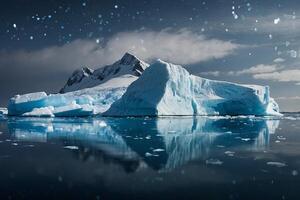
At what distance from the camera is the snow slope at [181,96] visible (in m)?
40.8

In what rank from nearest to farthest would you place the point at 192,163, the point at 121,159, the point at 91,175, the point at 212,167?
the point at 91,175
the point at 212,167
the point at 192,163
the point at 121,159

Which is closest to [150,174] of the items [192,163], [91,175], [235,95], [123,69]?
[91,175]

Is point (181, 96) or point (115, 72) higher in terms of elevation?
point (115, 72)

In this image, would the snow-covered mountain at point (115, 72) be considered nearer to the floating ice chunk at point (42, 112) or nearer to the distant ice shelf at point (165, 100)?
the distant ice shelf at point (165, 100)

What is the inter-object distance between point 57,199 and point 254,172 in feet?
14.3

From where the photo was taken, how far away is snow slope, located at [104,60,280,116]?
40.8m

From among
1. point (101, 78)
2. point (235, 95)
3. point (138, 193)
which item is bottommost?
point (138, 193)

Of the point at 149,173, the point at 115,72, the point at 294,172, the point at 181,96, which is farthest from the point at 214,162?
the point at 115,72

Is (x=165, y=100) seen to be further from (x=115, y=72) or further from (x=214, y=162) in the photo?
(x=115, y=72)

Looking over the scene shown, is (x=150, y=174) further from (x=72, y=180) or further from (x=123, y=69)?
(x=123, y=69)

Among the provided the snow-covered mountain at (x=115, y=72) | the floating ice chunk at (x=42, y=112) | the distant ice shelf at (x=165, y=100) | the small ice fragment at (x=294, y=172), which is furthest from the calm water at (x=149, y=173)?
the snow-covered mountain at (x=115, y=72)

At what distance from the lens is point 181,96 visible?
1699 inches

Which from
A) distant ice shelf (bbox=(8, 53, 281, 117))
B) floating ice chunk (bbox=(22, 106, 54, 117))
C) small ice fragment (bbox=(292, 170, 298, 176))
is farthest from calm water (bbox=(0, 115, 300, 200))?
floating ice chunk (bbox=(22, 106, 54, 117))

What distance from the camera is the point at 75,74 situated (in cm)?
18700
